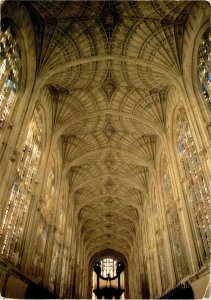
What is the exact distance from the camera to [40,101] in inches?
733

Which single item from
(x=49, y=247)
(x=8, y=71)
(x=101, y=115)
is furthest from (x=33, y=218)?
(x=101, y=115)

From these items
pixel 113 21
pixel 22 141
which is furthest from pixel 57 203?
pixel 113 21

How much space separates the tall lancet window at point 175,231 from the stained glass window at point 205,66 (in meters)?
8.92

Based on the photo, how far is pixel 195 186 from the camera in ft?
52.5

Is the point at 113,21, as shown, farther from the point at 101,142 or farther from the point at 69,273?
the point at 69,273

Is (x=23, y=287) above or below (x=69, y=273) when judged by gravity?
below

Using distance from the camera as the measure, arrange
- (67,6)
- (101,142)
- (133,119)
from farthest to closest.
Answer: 1. (101,142)
2. (133,119)
3. (67,6)

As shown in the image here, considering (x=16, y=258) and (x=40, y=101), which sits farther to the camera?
(x=40, y=101)

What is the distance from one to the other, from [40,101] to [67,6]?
22.3 ft

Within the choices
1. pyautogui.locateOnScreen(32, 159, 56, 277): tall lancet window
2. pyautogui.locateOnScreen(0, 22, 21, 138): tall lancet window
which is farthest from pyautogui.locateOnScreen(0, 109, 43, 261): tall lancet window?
pyautogui.locateOnScreen(0, 22, 21, 138): tall lancet window

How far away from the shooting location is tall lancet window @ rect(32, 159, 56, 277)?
1802cm

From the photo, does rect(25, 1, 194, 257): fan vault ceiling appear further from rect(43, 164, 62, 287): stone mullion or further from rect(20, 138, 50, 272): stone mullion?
rect(43, 164, 62, 287): stone mullion

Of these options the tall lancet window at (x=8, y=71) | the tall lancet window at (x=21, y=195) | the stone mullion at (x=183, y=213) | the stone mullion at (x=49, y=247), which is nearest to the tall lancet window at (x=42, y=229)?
the stone mullion at (x=49, y=247)

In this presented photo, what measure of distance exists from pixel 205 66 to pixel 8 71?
1168 centimetres
